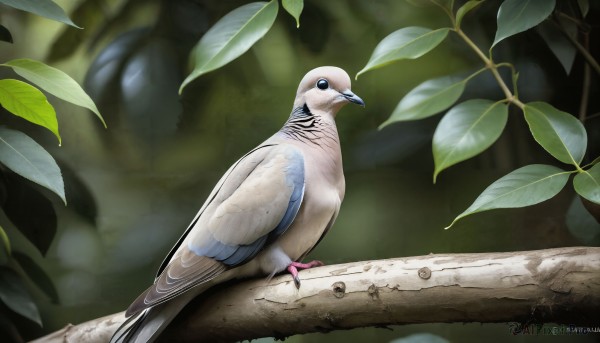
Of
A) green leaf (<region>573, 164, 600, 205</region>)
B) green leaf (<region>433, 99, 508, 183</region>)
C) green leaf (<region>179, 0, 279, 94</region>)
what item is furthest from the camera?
green leaf (<region>179, 0, 279, 94</region>)

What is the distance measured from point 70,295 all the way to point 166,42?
795 mm

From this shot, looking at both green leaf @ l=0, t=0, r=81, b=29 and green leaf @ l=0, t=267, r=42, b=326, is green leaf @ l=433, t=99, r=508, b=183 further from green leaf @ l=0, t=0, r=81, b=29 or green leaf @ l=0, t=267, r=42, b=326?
green leaf @ l=0, t=267, r=42, b=326

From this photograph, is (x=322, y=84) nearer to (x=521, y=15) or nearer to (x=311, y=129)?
(x=311, y=129)

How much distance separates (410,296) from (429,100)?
2.01 ft

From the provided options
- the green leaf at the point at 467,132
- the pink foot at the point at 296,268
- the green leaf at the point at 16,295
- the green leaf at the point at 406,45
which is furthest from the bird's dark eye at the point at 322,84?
the green leaf at the point at 16,295

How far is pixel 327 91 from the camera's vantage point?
1.35 m

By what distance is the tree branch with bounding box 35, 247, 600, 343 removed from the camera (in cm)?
95

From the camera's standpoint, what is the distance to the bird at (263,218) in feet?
3.84

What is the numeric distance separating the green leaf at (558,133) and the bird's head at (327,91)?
35 cm

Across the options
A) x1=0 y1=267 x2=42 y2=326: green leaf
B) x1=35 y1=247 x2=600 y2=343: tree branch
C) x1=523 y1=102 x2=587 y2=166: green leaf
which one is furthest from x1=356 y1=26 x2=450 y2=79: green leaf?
x1=0 y1=267 x2=42 y2=326: green leaf

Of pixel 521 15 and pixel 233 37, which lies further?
pixel 233 37

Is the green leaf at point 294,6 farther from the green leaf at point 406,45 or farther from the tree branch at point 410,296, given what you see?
the tree branch at point 410,296

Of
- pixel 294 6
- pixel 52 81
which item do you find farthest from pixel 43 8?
pixel 294 6

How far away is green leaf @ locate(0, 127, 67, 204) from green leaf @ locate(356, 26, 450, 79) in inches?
27.1
